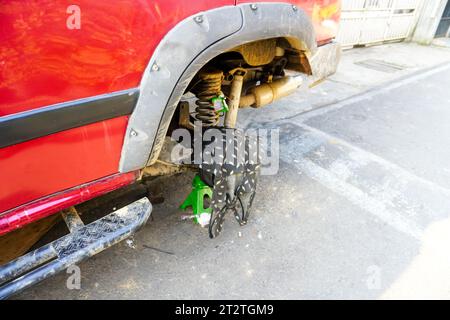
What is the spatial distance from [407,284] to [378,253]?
244 mm

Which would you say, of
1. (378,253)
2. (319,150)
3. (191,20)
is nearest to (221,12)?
(191,20)

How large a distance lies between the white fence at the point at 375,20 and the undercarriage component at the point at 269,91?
5269 mm

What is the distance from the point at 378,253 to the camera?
1.99 m

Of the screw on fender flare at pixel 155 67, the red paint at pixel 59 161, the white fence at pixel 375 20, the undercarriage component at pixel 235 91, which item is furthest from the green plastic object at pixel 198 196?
the white fence at pixel 375 20

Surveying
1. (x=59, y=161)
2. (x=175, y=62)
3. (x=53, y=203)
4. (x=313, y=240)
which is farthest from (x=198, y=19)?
(x=313, y=240)

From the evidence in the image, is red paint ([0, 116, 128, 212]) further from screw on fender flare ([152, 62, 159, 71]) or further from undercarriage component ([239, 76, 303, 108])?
undercarriage component ([239, 76, 303, 108])

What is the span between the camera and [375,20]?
7652 millimetres

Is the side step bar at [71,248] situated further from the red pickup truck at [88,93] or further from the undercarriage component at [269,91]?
the undercarriage component at [269,91]

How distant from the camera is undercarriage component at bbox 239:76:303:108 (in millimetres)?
2432

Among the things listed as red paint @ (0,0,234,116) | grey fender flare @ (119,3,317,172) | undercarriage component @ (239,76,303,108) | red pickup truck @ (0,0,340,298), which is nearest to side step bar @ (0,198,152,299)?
red pickup truck @ (0,0,340,298)

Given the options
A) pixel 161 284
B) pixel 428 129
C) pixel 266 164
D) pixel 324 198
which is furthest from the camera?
pixel 428 129

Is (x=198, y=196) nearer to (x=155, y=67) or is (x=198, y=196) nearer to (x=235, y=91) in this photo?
(x=235, y=91)

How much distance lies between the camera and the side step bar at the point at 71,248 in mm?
1223

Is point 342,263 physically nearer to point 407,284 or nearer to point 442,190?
point 407,284
